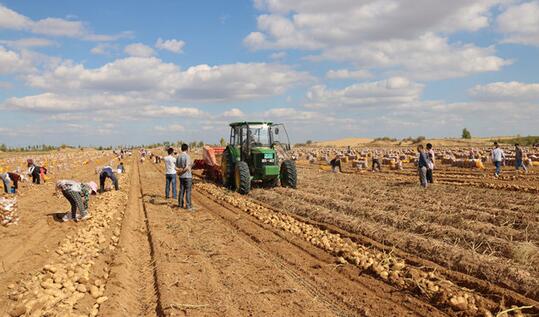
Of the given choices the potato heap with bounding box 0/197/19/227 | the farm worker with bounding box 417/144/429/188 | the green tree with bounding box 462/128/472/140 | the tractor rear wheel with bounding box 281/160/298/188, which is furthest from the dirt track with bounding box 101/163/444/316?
the green tree with bounding box 462/128/472/140

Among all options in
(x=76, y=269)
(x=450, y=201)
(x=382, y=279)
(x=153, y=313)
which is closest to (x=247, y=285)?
(x=153, y=313)

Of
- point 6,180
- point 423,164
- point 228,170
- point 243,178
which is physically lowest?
point 6,180

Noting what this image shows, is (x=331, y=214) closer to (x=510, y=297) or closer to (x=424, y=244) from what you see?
(x=424, y=244)

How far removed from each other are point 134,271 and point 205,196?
300 inches

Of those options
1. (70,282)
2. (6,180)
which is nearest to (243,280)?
(70,282)

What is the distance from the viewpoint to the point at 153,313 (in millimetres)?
4645

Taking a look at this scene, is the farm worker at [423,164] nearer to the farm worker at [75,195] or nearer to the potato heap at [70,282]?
the potato heap at [70,282]

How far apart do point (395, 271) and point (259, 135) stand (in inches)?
353

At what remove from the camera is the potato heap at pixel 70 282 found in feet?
14.6

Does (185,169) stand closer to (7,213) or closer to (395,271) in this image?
(7,213)

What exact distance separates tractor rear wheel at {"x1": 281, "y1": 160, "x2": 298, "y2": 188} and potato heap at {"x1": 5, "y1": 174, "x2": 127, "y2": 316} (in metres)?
6.50

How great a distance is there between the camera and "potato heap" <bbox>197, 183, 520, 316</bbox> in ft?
15.1

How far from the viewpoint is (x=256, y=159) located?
43.8 ft

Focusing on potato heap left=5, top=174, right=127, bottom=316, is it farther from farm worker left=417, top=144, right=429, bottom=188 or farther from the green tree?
the green tree
